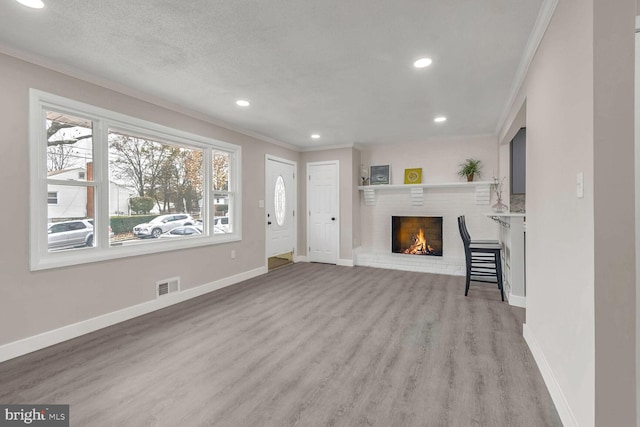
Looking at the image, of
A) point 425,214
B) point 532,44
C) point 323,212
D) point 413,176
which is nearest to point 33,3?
point 532,44

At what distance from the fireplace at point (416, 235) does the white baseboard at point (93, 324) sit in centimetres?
342

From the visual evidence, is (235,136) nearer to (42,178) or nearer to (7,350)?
(42,178)

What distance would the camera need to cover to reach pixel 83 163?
2.91 meters

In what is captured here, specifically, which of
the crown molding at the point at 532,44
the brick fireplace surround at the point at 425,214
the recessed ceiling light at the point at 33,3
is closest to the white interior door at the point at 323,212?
the brick fireplace surround at the point at 425,214

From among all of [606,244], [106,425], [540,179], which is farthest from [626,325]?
[106,425]

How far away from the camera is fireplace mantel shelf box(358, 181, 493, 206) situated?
17.2 feet

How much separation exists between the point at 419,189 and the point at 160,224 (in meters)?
4.36

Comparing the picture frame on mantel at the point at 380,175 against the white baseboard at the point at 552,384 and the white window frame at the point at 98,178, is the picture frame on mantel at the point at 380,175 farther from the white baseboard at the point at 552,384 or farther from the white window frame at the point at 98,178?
the white baseboard at the point at 552,384

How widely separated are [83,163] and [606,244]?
3.89 metres

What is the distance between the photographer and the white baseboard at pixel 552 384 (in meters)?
1.55

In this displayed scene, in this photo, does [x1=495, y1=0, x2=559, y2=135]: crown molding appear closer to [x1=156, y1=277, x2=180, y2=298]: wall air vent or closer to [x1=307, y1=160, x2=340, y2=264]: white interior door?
[x1=307, y1=160, x2=340, y2=264]: white interior door

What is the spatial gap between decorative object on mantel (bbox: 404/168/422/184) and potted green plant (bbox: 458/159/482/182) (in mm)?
696

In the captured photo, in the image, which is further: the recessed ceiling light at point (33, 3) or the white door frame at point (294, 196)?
the white door frame at point (294, 196)

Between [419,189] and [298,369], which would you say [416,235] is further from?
[298,369]
